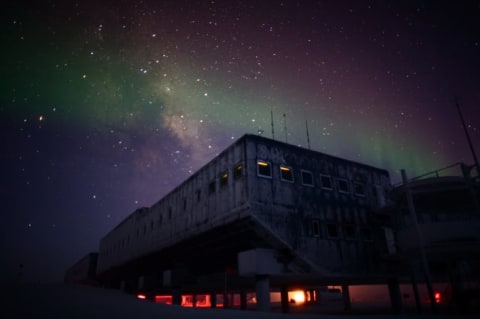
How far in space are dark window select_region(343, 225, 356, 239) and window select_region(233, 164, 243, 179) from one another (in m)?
10.6

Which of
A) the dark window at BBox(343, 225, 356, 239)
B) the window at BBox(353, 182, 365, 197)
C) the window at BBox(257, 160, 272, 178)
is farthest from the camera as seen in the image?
the window at BBox(353, 182, 365, 197)

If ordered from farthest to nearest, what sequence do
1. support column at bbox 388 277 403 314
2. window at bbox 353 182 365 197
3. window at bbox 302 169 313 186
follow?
window at bbox 353 182 365 197 → support column at bbox 388 277 403 314 → window at bbox 302 169 313 186

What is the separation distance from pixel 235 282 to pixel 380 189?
17647mm

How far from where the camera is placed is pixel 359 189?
28.9 m

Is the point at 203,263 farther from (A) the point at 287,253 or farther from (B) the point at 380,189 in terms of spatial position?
(B) the point at 380,189

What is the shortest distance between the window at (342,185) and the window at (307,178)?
347 centimetres

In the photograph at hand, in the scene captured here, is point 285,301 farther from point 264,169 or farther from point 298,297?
point 298,297

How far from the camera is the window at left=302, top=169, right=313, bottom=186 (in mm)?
25147

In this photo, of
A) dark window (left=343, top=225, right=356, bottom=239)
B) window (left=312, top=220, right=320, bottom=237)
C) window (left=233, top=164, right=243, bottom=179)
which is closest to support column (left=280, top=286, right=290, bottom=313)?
dark window (left=343, top=225, right=356, bottom=239)

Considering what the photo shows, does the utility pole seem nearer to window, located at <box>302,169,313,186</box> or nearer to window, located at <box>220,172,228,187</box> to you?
window, located at <box>302,169,313,186</box>

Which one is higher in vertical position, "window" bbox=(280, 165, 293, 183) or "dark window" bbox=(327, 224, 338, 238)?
"window" bbox=(280, 165, 293, 183)

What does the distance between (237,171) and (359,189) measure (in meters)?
13.0

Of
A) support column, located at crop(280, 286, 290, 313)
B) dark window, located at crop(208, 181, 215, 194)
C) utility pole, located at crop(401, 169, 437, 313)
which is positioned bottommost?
support column, located at crop(280, 286, 290, 313)

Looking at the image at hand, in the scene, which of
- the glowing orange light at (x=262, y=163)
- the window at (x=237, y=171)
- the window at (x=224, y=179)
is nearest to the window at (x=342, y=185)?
the glowing orange light at (x=262, y=163)
